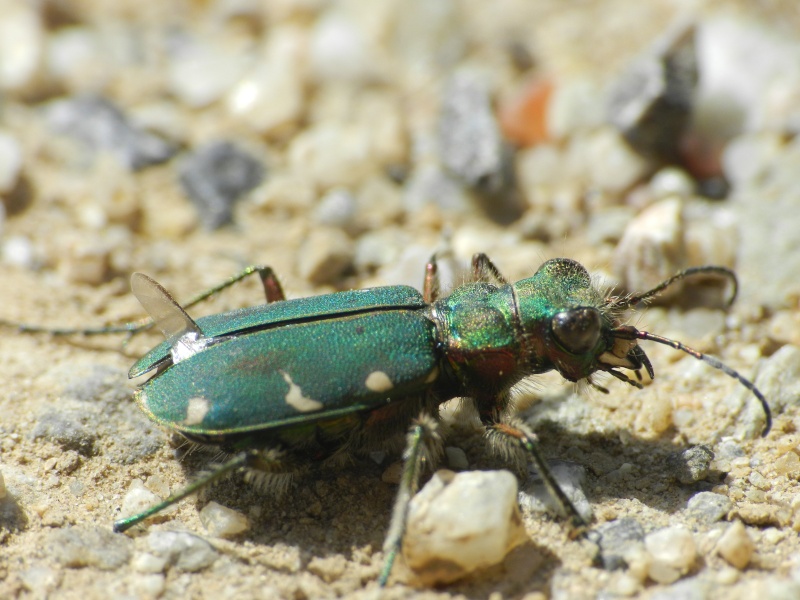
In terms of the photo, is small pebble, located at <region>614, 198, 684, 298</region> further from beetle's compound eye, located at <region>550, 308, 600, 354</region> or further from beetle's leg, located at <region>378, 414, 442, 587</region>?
beetle's leg, located at <region>378, 414, 442, 587</region>

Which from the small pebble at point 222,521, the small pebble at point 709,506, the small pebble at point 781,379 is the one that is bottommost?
the small pebble at point 709,506

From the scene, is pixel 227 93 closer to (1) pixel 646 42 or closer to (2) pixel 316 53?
(2) pixel 316 53

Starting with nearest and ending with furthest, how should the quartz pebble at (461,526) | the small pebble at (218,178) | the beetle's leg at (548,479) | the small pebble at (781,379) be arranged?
the quartz pebble at (461,526), the beetle's leg at (548,479), the small pebble at (781,379), the small pebble at (218,178)

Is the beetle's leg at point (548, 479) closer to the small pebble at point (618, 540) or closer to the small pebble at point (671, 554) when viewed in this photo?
the small pebble at point (618, 540)

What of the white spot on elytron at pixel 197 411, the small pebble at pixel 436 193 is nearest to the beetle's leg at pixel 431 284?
the white spot on elytron at pixel 197 411

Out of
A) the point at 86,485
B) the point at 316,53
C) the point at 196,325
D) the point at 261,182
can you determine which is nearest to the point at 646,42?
the point at 316,53

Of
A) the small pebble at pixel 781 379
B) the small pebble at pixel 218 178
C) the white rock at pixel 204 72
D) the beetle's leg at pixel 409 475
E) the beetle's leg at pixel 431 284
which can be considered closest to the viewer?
the beetle's leg at pixel 409 475

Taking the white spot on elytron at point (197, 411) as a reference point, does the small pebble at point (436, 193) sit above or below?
above
